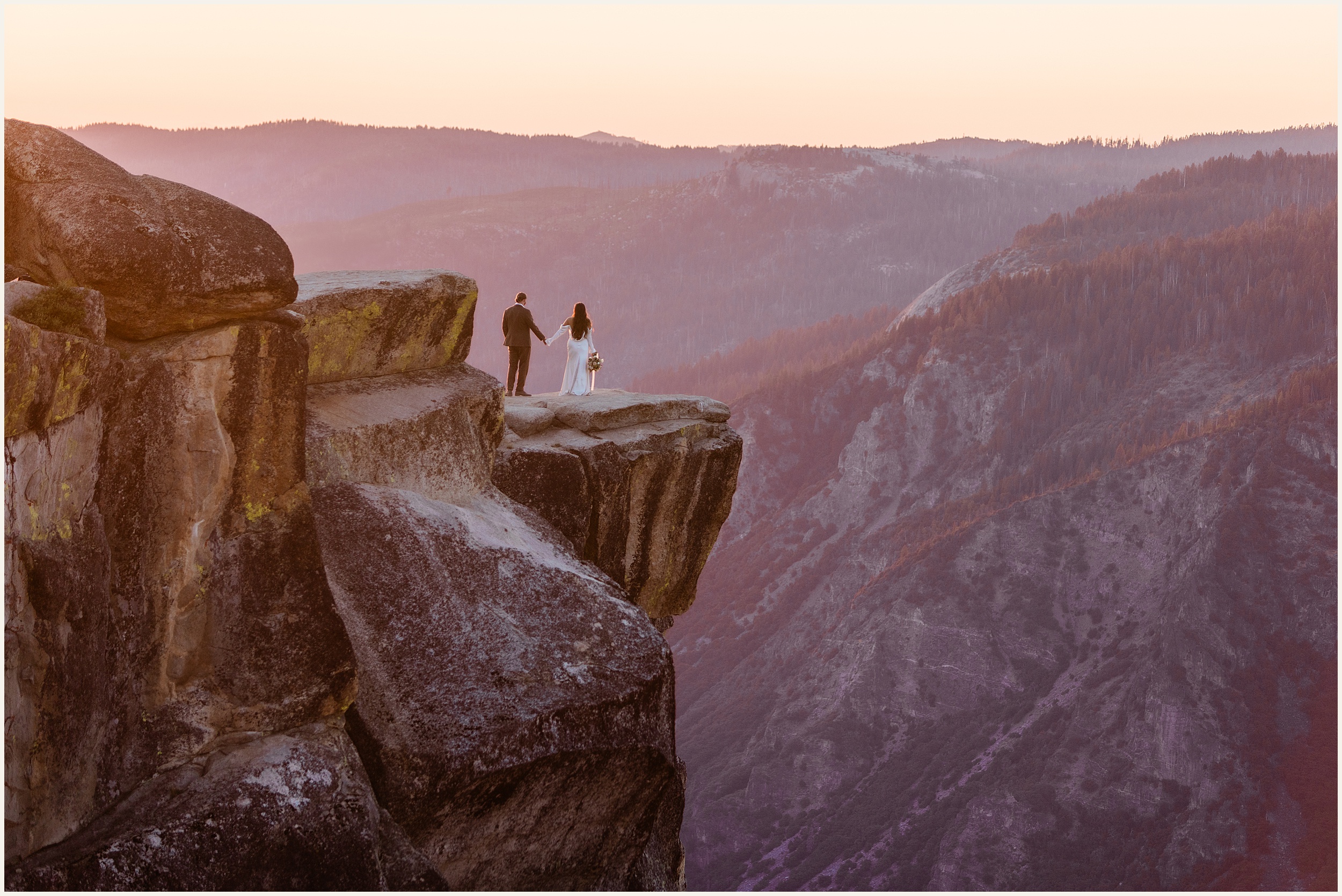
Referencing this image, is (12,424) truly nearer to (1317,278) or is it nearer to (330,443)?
(330,443)

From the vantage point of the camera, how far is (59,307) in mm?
13180

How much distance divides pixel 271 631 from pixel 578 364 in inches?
523

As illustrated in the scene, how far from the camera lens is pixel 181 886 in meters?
13.0

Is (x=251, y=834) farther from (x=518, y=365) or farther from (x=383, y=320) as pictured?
(x=518, y=365)

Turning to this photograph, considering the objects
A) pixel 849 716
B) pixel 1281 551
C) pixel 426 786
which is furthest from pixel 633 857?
pixel 1281 551

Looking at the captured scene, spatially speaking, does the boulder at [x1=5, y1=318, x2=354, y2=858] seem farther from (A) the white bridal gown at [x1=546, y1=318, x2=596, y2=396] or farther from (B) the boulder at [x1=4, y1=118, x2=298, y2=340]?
(A) the white bridal gown at [x1=546, y1=318, x2=596, y2=396]

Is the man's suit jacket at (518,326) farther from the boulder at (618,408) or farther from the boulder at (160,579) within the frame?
the boulder at (160,579)

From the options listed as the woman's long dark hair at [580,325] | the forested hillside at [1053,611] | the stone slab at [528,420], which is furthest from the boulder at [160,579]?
the forested hillside at [1053,611]

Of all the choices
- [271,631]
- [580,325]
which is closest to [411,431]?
[271,631]

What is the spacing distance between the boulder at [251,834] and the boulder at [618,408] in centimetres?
1054

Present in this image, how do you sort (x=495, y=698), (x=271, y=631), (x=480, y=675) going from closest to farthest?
(x=271, y=631) → (x=495, y=698) → (x=480, y=675)

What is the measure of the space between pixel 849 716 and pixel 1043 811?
68.7ft

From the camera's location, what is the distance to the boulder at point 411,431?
58.9 feet

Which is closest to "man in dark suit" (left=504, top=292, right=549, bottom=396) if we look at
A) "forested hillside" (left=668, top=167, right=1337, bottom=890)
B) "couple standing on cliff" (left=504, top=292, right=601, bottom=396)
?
"couple standing on cliff" (left=504, top=292, right=601, bottom=396)
